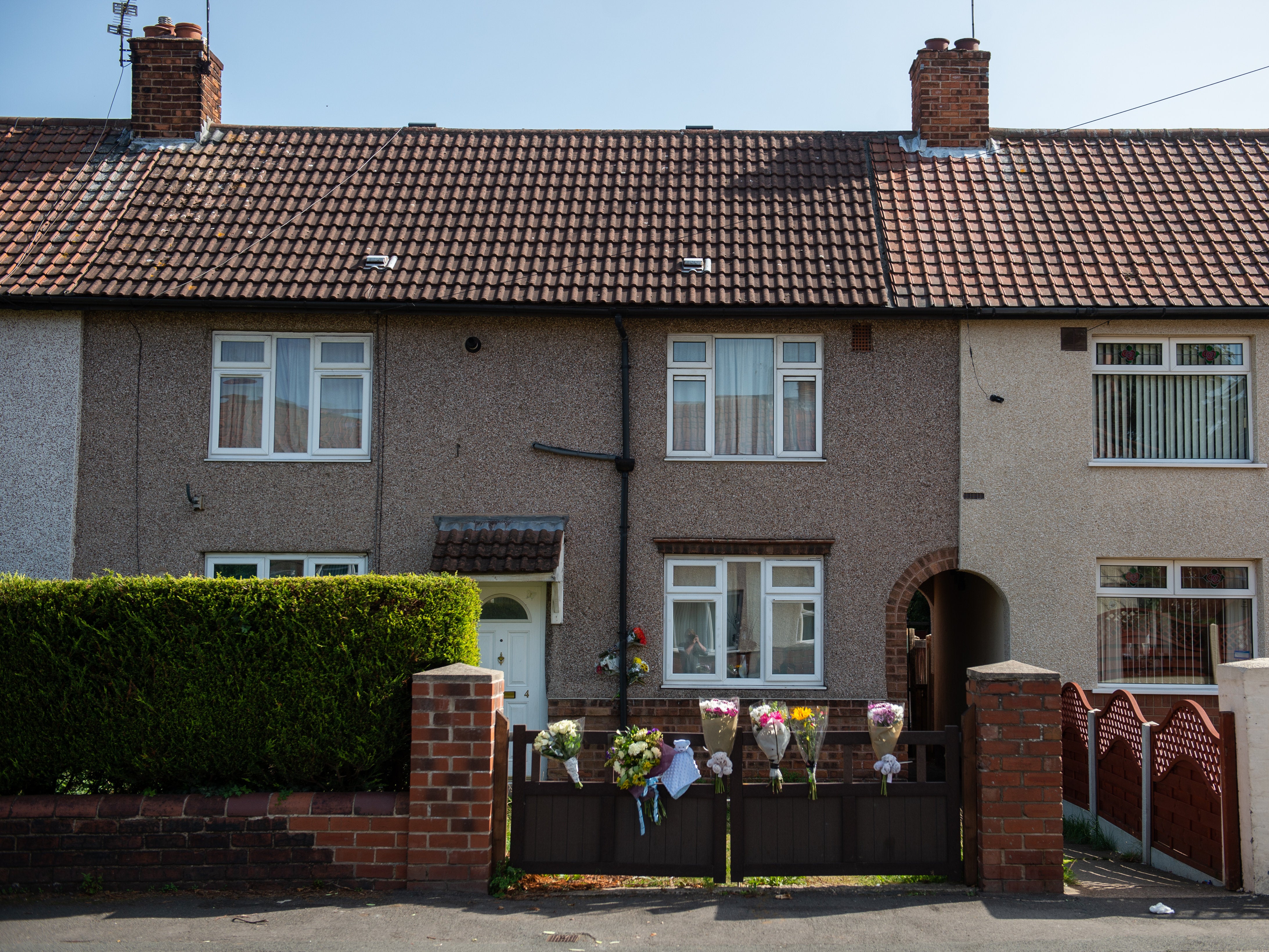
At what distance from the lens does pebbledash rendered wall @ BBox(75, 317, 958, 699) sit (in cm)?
1079

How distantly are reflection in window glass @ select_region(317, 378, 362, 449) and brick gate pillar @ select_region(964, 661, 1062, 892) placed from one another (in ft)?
23.8

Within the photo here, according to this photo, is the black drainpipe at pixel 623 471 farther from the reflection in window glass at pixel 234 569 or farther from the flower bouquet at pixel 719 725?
the flower bouquet at pixel 719 725

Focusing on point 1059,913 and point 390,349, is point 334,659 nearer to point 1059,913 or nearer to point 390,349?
point 1059,913

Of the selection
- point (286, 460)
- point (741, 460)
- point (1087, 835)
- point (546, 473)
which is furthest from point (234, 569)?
point (1087, 835)

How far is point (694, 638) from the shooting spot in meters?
10.9

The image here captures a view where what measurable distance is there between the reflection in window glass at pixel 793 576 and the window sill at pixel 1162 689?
124 inches

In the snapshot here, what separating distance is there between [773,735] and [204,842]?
3454mm

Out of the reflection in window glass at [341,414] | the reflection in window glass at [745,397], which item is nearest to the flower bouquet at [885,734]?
the reflection in window glass at [745,397]

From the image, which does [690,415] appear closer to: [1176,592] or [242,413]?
[242,413]

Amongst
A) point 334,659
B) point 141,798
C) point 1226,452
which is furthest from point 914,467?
point 141,798

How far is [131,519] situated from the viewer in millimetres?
10766

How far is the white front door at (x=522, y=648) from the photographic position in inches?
426

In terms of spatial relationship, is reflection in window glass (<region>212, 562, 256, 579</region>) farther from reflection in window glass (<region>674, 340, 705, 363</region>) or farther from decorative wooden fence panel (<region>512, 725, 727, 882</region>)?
decorative wooden fence panel (<region>512, 725, 727, 882</region>)

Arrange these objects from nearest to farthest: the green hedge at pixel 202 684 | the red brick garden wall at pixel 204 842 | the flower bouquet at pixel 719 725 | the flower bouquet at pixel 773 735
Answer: the red brick garden wall at pixel 204 842 < the green hedge at pixel 202 684 < the flower bouquet at pixel 773 735 < the flower bouquet at pixel 719 725
